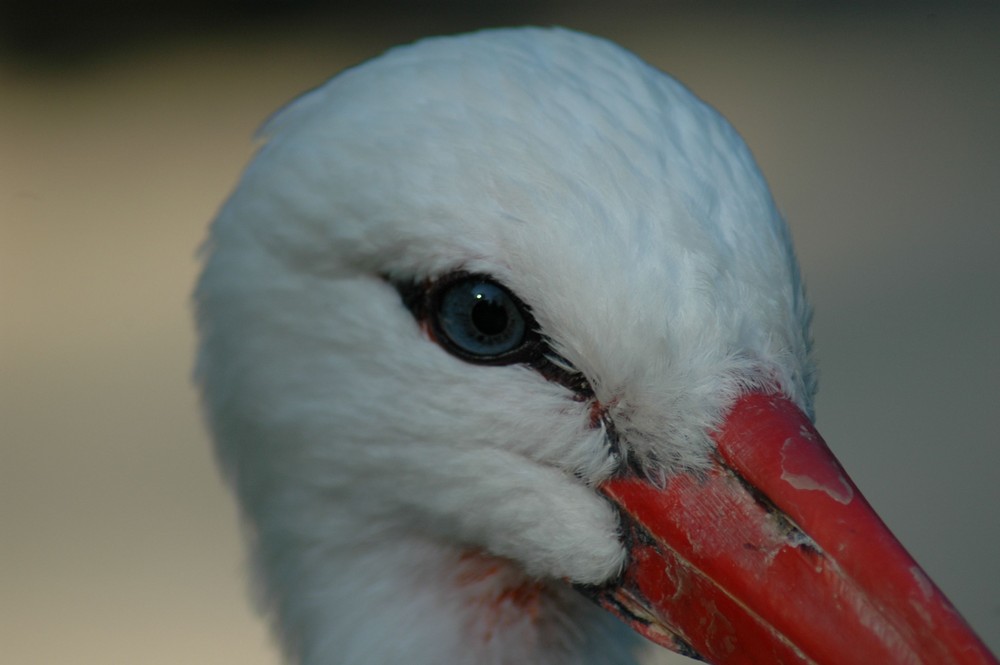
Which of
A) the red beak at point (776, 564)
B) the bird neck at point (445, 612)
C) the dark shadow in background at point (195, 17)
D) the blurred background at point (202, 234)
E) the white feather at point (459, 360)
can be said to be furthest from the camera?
the dark shadow in background at point (195, 17)

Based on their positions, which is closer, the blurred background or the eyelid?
the eyelid

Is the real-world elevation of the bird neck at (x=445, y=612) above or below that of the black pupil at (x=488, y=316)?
below

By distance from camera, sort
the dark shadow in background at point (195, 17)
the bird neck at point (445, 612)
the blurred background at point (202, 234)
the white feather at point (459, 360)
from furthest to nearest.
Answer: the dark shadow in background at point (195, 17) < the blurred background at point (202, 234) < the bird neck at point (445, 612) < the white feather at point (459, 360)

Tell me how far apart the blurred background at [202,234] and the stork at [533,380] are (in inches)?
88.9

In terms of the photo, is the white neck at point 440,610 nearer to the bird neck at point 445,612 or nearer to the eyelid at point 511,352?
the bird neck at point 445,612

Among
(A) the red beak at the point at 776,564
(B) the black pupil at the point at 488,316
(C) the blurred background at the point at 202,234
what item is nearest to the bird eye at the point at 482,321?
(B) the black pupil at the point at 488,316

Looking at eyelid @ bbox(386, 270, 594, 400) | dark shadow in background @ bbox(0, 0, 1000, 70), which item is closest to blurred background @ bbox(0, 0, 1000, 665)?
dark shadow in background @ bbox(0, 0, 1000, 70)

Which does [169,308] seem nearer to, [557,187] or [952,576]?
[952,576]

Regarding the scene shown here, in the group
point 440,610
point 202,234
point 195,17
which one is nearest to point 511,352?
point 440,610

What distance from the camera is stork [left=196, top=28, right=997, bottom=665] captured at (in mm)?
1228

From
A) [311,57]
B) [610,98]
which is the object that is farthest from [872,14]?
[610,98]

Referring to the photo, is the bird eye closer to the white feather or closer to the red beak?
the white feather

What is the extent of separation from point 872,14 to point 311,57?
2565mm

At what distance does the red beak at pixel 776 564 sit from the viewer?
1.14 meters
